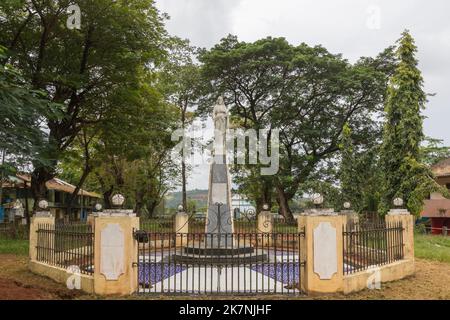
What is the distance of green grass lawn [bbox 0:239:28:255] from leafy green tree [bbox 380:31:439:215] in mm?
20240

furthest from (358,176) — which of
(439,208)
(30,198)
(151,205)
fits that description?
(30,198)

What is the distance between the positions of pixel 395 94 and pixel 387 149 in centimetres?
350

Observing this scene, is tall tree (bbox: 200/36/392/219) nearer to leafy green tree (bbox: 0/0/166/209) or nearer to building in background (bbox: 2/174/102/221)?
leafy green tree (bbox: 0/0/166/209)

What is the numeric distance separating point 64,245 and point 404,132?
21492mm

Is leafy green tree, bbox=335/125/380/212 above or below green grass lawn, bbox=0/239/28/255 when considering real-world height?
above

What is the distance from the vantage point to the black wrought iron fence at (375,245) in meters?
10.8

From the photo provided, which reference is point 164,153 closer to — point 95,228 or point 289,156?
point 289,156

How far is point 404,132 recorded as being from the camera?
84.9ft

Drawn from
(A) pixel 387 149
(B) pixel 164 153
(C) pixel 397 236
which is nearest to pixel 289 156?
(A) pixel 387 149

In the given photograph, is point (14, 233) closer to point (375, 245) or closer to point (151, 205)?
point (375, 245)

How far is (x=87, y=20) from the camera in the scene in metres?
20.5

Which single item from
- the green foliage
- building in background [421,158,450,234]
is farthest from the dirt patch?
building in background [421,158,450,234]

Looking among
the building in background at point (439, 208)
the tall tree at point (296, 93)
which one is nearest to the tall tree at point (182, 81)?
the tall tree at point (296, 93)

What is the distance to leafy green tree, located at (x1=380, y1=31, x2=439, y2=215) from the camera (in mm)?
25594
